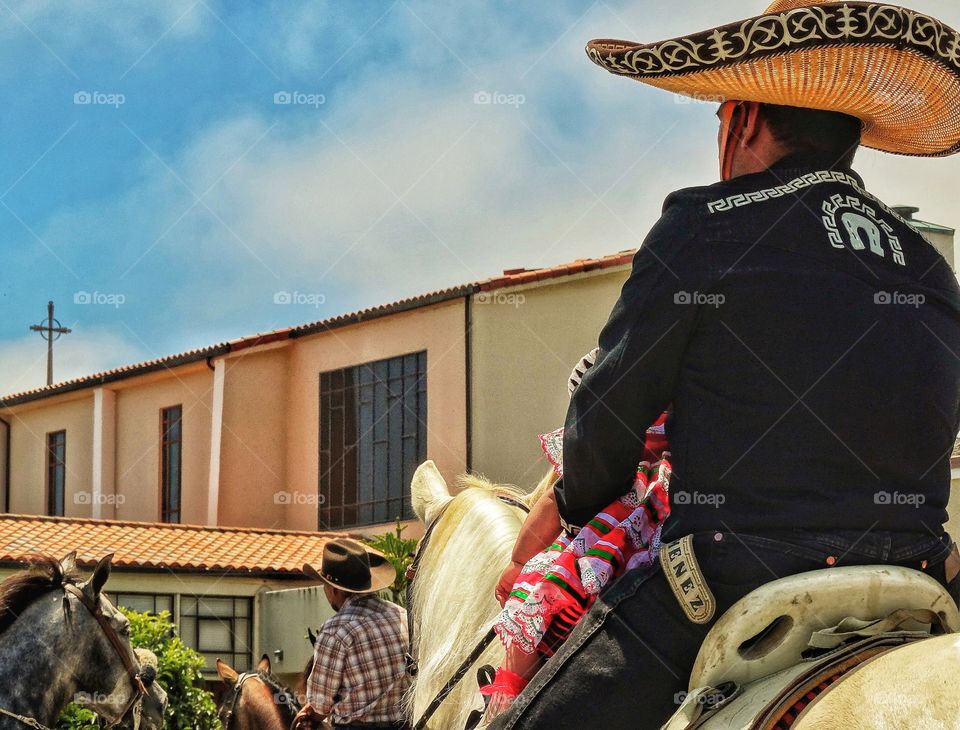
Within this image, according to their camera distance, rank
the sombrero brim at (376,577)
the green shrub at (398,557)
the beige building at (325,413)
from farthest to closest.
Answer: the beige building at (325,413)
the green shrub at (398,557)
the sombrero brim at (376,577)

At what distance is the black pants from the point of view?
8.43 feet

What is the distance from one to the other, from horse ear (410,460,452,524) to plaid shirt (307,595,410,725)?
5.24 feet

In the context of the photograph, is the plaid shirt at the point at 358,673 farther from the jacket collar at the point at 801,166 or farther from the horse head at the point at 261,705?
the jacket collar at the point at 801,166

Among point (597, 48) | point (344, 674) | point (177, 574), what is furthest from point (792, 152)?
point (177, 574)

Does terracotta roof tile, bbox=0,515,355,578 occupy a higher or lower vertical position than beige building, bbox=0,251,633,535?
lower

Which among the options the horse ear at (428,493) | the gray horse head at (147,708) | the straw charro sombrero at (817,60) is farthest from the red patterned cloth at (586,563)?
the gray horse head at (147,708)

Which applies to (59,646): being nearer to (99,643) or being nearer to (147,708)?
(99,643)

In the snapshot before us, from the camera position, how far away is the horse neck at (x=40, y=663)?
6.13m

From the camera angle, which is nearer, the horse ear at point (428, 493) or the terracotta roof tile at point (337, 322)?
the horse ear at point (428, 493)

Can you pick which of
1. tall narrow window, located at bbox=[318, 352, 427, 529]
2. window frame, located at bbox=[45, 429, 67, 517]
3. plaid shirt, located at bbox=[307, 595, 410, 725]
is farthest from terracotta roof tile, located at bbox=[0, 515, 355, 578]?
plaid shirt, located at bbox=[307, 595, 410, 725]

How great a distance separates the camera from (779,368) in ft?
8.71

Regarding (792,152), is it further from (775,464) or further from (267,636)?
(267,636)

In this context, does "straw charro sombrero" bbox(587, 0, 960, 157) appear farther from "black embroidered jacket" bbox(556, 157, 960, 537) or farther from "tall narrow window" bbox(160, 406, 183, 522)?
"tall narrow window" bbox(160, 406, 183, 522)

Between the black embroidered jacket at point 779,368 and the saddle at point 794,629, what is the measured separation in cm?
14
